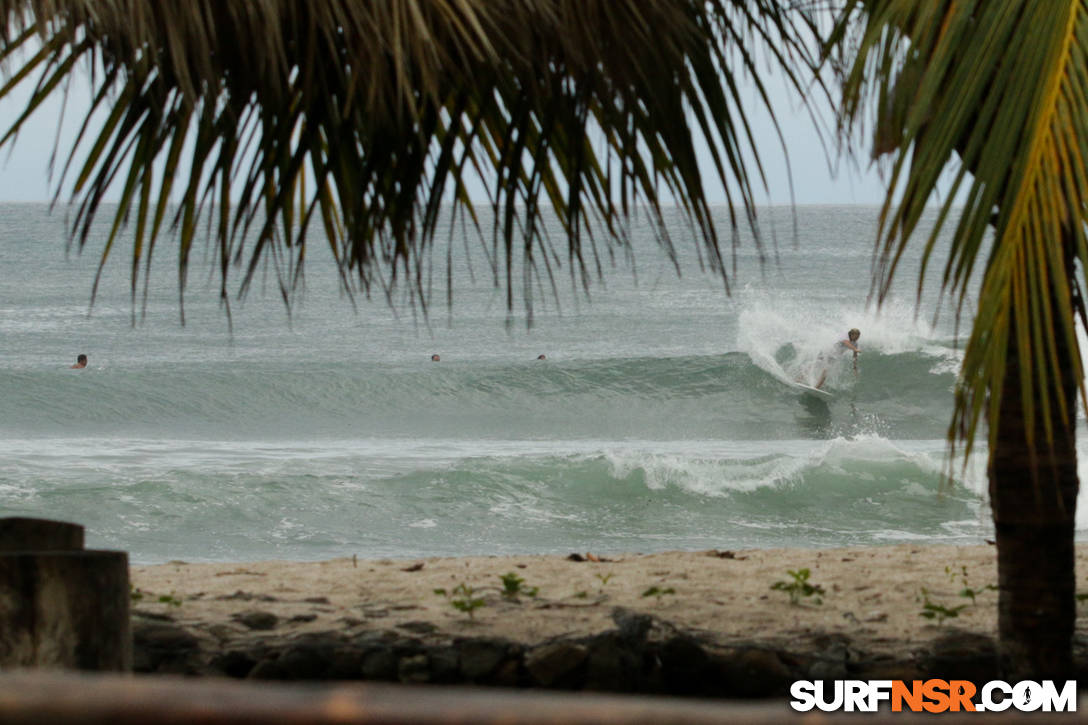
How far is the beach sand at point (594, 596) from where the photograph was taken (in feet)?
14.1

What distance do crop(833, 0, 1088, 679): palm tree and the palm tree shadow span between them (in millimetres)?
15443

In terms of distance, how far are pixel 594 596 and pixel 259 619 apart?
4.38 ft

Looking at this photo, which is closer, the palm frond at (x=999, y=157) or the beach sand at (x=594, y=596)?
the palm frond at (x=999, y=157)

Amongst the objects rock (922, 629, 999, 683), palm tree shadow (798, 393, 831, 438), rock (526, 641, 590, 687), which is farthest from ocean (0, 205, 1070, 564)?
rock (526, 641, 590, 687)

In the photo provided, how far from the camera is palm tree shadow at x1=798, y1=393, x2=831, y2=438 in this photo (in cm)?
1875

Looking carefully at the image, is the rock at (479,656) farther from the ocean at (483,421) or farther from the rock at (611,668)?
the ocean at (483,421)

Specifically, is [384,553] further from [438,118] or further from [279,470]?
[438,118]

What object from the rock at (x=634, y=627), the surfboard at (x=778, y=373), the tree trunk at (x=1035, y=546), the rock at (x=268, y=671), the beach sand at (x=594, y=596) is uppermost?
the tree trunk at (x=1035, y=546)

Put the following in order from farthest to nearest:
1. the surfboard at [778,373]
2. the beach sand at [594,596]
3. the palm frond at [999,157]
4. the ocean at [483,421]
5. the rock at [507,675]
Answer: the surfboard at [778,373]
the ocean at [483,421]
the beach sand at [594,596]
the rock at [507,675]
the palm frond at [999,157]

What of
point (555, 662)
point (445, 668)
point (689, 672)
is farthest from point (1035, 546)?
point (445, 668)

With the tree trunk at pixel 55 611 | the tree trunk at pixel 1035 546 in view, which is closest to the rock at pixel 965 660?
the tree trunk at pixel 1035 546

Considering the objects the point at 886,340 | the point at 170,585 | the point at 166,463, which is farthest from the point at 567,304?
the point at 170,585

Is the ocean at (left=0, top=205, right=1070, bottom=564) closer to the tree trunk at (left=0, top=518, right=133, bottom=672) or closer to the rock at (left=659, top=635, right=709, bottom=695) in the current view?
the tree trunk at (left=0, top=518, right=133, bottom=672)

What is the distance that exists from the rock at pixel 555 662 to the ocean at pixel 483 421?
121 centimetres
